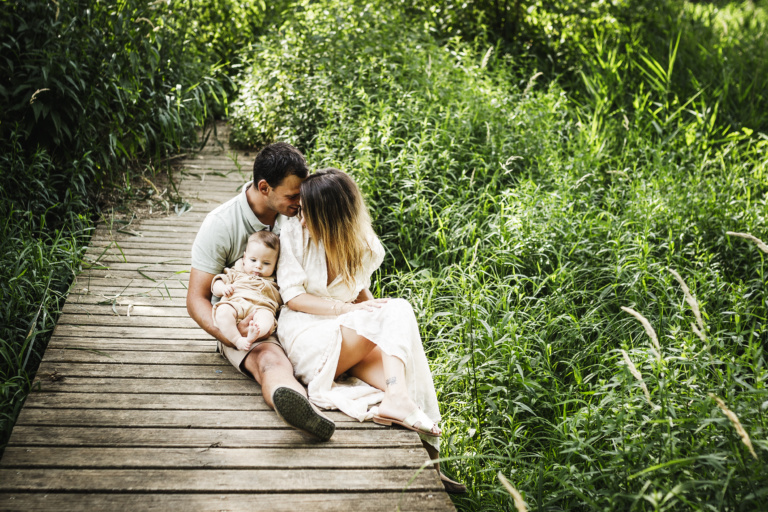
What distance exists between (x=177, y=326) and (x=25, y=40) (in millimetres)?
2960

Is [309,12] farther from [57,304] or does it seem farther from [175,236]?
[57,304]

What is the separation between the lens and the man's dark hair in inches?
122

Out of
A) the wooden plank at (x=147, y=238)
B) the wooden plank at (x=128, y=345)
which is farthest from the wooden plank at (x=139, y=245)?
the wooden plank at (x=128, y=345)

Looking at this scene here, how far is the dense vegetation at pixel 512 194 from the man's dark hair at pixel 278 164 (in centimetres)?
127

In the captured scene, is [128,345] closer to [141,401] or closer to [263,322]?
[141,401]

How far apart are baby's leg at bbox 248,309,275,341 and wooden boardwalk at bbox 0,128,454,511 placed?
0.25 m

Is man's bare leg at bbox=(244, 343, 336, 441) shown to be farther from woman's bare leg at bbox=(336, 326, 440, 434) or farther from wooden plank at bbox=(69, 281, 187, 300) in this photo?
wooden plank at bbox=(69, 281, 187, 300)

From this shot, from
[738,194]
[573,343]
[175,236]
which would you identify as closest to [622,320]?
[573,343]

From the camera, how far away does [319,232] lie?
9.79 feet

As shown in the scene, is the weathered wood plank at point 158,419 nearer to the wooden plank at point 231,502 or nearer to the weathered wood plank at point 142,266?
the wooden plank at point 231,502

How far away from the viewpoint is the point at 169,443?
→ 241 centimetres

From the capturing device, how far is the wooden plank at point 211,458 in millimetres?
2254

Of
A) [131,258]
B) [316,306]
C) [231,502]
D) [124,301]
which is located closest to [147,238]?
[131,258]

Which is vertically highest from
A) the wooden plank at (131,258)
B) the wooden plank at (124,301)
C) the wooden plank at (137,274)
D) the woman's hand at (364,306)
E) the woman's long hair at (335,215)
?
the woman's long hair at (335,215)
